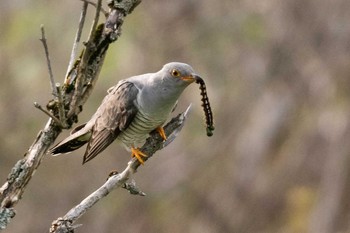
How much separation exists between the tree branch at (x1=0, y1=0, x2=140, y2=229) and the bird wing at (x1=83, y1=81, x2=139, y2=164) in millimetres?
1182

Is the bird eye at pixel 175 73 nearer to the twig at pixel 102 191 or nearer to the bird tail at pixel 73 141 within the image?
the bird tail at pixel 73 141

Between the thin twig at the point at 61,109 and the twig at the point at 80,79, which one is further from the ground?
the twig at the point at 80,79

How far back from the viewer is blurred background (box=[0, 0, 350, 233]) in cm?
888

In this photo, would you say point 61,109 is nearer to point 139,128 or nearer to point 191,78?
point 191,78

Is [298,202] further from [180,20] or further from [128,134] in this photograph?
[128,134]

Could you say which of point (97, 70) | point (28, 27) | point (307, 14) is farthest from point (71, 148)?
point (28, 27)

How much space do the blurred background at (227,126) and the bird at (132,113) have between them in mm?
4541

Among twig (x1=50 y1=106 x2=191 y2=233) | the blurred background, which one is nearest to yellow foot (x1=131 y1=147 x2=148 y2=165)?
twig (x1=50 y1=106 x2=191 y2=233)

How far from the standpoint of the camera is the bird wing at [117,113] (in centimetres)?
447

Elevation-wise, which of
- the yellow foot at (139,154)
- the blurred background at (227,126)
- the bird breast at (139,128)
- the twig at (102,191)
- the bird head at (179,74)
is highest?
the blurred background at (227,126)

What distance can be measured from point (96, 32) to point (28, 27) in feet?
25.1

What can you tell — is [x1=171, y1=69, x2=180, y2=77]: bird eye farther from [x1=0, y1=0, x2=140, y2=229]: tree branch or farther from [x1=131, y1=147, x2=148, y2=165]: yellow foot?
[x1=0, y1=0, x2=140, y2=229]: tree branch

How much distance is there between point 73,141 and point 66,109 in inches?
48.3

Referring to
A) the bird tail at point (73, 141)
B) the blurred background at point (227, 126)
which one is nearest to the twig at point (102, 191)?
the bird tail at point (73, 141)
